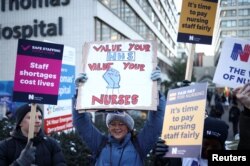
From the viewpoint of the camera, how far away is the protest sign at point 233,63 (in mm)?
3791

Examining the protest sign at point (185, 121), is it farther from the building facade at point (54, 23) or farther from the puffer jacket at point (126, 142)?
the building facade at point (54, 23)

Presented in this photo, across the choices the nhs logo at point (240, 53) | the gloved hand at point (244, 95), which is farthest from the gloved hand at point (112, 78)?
the gloved hand at point (244, 95)

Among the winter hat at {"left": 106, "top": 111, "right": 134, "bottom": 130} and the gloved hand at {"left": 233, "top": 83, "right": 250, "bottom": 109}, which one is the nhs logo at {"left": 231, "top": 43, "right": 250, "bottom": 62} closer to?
the winter hat at {"left": 106, "top": 111, "right": 134, "bottom": 130}

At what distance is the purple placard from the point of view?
13.1ft

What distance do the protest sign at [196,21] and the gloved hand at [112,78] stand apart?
0.89m

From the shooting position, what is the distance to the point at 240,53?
12.7ft

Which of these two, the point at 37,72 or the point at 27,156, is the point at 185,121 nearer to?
the point at 27,156

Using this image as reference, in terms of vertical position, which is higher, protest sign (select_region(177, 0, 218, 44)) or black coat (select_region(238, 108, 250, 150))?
protest sign (select_region(177, 0, 218, 44))

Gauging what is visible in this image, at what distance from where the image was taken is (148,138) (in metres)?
3.56

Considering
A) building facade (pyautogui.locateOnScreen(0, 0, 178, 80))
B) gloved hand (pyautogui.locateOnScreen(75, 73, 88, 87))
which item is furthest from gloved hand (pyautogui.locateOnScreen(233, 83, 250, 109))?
building facade (pyautogui.locateOnScreen(0, 0, 178, 80))

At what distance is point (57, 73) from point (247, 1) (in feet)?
7.51

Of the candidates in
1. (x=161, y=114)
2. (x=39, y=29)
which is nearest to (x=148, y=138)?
(x=161, y=114)

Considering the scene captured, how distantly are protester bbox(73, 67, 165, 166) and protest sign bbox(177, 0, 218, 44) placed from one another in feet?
2.57

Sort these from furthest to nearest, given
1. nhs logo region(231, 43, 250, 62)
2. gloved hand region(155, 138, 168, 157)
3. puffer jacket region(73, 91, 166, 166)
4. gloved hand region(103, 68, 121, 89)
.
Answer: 1. nhs logo region(231, 43, 250, 62)
2. gloved hand region(103, 68, 121, 89)
3. puffer jacket region(73, 91, 166, 166)
4. gloved hand region(155, 138, 168, 157)
